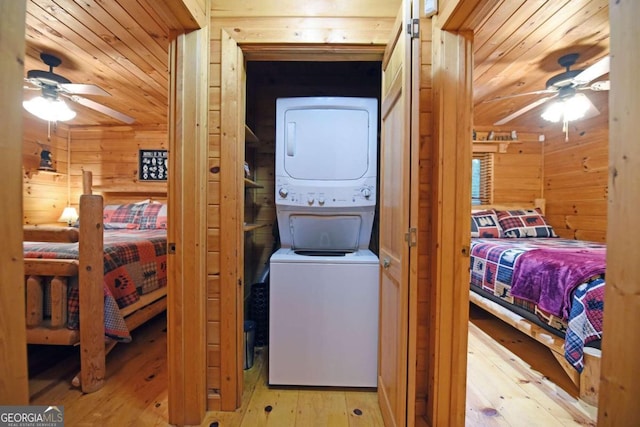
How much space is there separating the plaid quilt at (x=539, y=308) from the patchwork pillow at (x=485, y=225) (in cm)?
50

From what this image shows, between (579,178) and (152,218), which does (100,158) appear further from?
(579,178)

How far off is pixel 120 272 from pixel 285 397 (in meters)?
1.36

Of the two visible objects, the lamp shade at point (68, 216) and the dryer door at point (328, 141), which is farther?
the lamp shade at point (68, 216)

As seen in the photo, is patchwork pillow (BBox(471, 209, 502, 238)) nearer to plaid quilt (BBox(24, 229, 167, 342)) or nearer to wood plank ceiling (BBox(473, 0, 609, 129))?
wood plank ceiling (BBox(473, 0, 609, 129))

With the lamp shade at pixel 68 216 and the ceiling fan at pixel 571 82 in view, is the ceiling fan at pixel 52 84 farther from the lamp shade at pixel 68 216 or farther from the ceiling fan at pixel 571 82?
the ceiling fan at pixel 571 82

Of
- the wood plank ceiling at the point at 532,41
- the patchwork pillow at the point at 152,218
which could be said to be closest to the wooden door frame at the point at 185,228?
the wood plank ceiling at the point at 532,41

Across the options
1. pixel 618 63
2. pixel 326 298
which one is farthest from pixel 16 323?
pixel 618 63

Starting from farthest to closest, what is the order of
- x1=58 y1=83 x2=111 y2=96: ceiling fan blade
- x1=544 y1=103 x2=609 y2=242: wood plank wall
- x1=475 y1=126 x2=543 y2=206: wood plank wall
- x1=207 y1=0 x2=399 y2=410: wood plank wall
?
x1=475 y1=126 x2=543 y2=206: wood plank wall → x1=544 y1=103 x2=609 y2=242: wood plank wall → x1=58 y1=83 x2=111 y2=96: ceiling fan blade → x1=207 y1=0 x2=399 y2=410: wood plank wall

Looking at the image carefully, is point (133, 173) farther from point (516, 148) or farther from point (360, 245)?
point (516, 148)

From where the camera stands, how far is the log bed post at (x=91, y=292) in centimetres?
154

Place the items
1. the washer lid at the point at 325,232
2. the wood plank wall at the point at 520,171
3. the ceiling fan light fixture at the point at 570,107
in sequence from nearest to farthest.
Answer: the washer lid at the point at 325,232 < the ceiling fan light fixture at the point at 570,107 < the wood plank wall at the point at 520,171

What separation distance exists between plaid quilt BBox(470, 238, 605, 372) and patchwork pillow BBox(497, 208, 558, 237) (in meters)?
0.82

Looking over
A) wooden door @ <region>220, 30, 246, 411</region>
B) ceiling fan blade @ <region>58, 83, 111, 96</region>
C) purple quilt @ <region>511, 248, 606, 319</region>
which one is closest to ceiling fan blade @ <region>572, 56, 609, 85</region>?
purple quilt @ <region>511, 248, 606, 319</region>

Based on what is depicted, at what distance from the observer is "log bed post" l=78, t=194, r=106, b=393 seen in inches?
60.4
